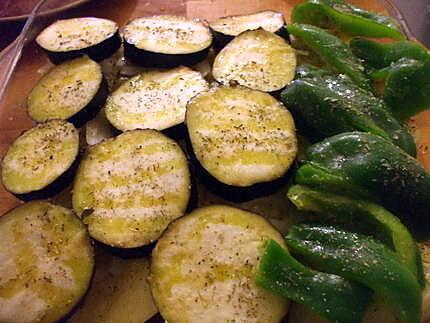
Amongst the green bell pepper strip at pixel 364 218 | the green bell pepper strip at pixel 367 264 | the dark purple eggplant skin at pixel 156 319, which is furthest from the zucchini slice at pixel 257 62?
the dark purple eggplant skin at pixel 156 319

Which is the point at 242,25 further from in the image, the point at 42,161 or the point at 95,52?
the point at 42,161

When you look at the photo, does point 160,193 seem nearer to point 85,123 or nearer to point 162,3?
point 85,123

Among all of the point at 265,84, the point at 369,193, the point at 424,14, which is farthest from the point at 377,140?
the point at 424,14

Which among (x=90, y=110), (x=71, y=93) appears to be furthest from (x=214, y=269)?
(x=71, y=93)

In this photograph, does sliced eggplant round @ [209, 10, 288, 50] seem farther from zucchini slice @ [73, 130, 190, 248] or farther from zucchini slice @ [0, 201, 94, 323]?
zucchini slice @ [0, 201, 94, 323]

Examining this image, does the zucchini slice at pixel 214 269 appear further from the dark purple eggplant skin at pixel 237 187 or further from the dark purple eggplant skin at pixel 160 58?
the dark purple eggplant skin at pixel 160 58

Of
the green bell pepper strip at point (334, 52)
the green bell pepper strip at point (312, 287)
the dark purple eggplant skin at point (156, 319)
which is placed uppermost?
the green bell pepper strip at point (334, 52)

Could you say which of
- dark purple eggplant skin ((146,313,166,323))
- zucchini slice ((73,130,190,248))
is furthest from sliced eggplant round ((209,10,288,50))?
dark purple eggplant skin ((146,313,166,323))

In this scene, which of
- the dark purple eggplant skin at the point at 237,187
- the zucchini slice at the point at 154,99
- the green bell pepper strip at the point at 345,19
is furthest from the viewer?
the green bell pepper strip at the point at 345,19
